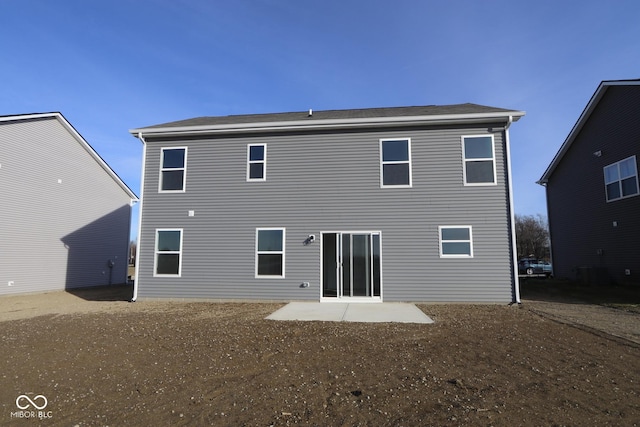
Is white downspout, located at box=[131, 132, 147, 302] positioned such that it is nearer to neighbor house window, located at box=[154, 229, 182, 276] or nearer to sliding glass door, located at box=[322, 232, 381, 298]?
neighbor house window, located at box=[154, 229, 182, 276]

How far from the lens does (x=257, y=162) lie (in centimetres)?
1216

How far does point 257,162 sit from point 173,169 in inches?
114

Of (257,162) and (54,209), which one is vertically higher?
(257,162)

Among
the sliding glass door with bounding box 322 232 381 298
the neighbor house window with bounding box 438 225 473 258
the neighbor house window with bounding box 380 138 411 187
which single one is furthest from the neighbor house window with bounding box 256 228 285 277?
the neighbor house window with bounding box 438 225 473 258

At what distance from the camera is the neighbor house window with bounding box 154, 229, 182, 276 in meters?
12.0

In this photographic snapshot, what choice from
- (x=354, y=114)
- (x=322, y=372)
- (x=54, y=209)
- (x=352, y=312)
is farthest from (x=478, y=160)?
(x=54, y=209)

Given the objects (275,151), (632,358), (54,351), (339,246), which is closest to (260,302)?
(339,246)

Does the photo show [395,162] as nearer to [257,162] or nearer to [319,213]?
[319,213]

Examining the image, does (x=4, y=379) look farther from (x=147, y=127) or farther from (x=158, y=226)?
(x=147, y=127)

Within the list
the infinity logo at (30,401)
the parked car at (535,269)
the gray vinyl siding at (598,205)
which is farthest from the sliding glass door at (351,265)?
the parked car at (535,269)

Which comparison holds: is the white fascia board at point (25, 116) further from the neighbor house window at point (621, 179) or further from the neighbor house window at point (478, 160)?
the neighbor house window at point (621, 179)

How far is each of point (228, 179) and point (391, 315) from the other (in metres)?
6.78

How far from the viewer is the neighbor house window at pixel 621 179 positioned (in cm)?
1370

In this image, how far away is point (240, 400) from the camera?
3961 millimetres
